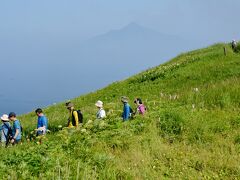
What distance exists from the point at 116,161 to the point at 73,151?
1.04 meters

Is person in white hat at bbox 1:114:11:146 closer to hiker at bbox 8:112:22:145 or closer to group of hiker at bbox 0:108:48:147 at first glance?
group of hiker at bbox 0:108:48:147

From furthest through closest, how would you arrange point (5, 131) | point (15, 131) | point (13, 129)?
point (5, 131), point (13, 129), point (15, 131)

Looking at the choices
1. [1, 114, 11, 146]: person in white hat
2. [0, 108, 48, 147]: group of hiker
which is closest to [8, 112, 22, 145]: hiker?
[0, 108, 48, 147]: group of hiker

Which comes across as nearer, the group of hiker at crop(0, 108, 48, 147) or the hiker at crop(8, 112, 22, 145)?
the hiker at crop(8, 112, 22, 145)

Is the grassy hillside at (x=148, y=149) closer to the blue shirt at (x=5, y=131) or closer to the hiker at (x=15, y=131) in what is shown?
the hiker at (x=15, y=131)

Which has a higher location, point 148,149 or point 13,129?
point 13,129

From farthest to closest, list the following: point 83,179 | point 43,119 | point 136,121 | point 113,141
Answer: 1. point 43,119
2. point 136,121
3. point 113,141
4. point 83,179

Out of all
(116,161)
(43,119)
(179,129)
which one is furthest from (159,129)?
(43,119)

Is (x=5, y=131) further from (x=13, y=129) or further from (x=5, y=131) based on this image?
(x=13, y=129)

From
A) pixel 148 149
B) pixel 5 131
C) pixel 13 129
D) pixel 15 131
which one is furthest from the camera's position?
pixel 5 131

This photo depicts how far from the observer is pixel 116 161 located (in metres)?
8.78

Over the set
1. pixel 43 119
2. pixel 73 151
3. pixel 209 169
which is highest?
pixel 43 119

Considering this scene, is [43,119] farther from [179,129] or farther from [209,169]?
[209,169]

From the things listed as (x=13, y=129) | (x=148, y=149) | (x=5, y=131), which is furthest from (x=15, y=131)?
(x=148, y=149)
